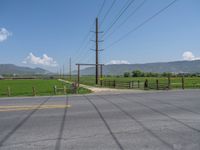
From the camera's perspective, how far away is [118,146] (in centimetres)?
500

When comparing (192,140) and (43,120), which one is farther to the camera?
(43,120)

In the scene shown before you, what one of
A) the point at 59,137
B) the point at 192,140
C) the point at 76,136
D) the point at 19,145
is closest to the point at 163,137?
the point at 192,140

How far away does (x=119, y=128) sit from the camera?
257 inches

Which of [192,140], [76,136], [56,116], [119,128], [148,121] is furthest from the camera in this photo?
[56,116]

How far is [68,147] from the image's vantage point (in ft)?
16.3

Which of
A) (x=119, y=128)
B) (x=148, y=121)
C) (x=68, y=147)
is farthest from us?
(x=148, y=121)

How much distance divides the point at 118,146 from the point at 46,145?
1.74 m

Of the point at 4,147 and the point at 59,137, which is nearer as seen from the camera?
the point at 4,147

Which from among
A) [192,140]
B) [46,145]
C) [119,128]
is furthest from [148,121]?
[46,145]

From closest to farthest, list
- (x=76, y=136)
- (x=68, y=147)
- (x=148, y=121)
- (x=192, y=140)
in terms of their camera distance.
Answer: (x=68, y=147)
(x=192, y=140)
(x=76, y=136)
(x=148, y=121)

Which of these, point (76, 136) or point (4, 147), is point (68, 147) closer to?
point (76, 136)

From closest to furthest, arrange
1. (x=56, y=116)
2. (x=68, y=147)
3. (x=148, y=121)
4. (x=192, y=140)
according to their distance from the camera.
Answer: (x=68, y=147) → (x=192, y=140) → (x=148, y=121) → (x=56, y=116)

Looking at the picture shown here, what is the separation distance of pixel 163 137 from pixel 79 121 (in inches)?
123

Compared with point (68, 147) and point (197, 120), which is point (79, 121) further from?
point (197, 120)
